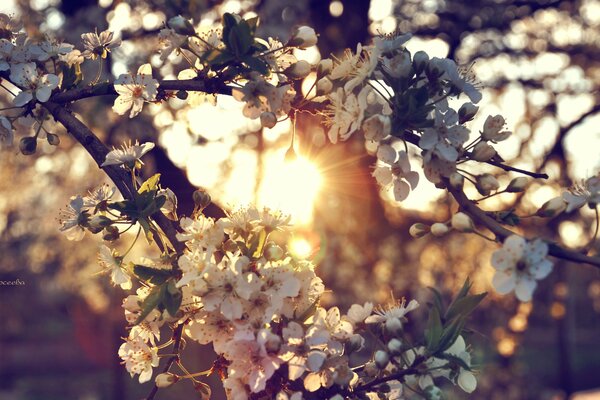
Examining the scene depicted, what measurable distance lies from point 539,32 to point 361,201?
7.22 feet

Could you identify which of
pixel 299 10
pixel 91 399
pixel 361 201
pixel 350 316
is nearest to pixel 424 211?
pixel 361 201

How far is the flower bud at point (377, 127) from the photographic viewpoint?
46.8 inches

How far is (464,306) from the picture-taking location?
122 cm

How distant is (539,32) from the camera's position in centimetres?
607

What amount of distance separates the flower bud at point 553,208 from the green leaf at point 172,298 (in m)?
0.63

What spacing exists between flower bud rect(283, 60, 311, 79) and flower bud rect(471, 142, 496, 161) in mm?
357

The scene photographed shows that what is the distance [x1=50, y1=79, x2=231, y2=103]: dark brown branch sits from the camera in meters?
1.37

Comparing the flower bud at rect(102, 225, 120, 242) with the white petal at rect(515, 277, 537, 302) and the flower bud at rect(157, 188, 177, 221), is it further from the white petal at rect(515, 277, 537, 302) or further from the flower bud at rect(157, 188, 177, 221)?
the white petal at rect(515, 277, 537, 302)

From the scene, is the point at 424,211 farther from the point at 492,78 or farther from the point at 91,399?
the point at 91,399

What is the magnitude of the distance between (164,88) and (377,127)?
0.50 m

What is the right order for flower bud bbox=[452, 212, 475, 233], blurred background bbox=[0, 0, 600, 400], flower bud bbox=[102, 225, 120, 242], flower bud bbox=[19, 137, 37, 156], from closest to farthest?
flower bud bbox=[452, 212, 475, 233]
flower bud bbox=[102, 225, 120, 242]
flower bud bbox=[19, 137, 37, 156]
blurred background bbox=[0, 0, 600, 400]

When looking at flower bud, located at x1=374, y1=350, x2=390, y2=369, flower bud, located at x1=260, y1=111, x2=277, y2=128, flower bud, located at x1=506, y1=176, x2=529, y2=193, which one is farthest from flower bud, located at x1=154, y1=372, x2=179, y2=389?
flower bud, located at x1=506, y1=176, x2=529, y2=193

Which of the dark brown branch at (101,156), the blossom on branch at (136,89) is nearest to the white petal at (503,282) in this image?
the dark brown branch at (101,156)

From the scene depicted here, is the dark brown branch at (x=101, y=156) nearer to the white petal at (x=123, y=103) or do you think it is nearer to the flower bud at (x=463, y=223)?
the white petal at (x=123, y=103)
